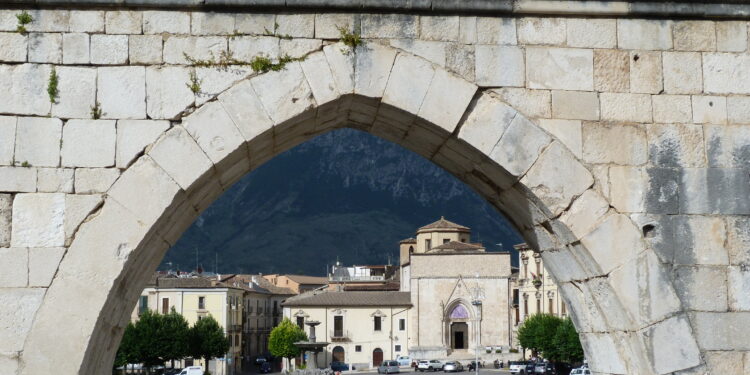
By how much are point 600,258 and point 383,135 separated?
239cm

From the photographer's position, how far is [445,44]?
7.45 metres

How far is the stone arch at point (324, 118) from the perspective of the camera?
22.8 feet

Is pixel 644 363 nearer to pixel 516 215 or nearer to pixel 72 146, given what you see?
pixel 516 215

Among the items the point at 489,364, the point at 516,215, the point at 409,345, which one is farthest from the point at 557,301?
the point at 516,215

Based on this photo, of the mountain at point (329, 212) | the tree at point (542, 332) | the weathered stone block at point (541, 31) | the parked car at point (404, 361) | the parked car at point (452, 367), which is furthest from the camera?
the mountain at point (329, 212)

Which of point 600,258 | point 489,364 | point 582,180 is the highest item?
point 582,180

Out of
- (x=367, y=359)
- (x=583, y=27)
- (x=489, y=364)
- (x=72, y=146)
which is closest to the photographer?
(x=72, y=146)

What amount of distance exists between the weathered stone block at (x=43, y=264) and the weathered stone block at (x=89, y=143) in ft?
2.29

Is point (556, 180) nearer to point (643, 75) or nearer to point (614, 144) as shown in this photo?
point (614, 144)

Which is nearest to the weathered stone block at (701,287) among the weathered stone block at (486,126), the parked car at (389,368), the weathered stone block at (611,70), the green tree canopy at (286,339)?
the weathered stone block at (611,70)

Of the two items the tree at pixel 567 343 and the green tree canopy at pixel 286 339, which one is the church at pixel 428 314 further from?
the tree at pixel 567 343

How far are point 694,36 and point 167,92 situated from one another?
451cm

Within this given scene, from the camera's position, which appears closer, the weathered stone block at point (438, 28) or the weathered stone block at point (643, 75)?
the weathered stone block at point (438, 28)

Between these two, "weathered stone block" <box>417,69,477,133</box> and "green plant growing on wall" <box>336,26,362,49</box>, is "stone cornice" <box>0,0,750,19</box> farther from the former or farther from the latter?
"weathered stone block" <box>417,69,477,133</box>
